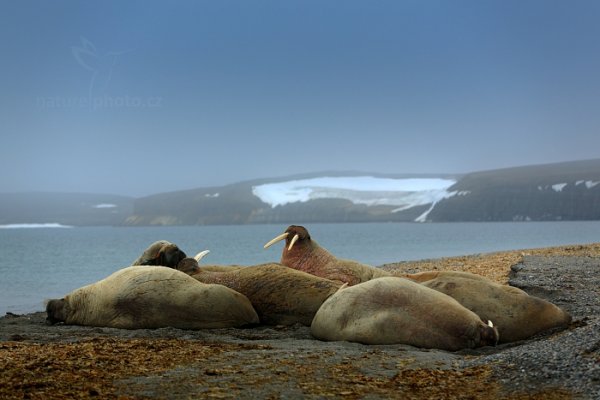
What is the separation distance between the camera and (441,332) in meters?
8.77

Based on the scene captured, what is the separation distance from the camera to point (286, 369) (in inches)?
281

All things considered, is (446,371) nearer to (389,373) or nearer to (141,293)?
(389,373)

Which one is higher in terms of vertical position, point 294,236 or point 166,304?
point 294,236

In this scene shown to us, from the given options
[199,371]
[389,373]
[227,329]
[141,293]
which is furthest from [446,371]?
[141,293]

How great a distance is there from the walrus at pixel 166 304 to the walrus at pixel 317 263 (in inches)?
84.9

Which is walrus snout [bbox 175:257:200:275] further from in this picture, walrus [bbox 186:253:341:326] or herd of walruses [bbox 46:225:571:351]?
walrus [bbox 186:253:341:326]

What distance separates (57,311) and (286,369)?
607 centimetres

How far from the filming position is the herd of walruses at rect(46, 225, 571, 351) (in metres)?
8.88

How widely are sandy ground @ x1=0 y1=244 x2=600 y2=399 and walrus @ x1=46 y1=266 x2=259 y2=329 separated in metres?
0.87

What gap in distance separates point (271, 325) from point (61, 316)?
3.45 metres

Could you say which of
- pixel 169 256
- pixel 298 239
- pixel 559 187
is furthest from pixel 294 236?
pixel 559 187

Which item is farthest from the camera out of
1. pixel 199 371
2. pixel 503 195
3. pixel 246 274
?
pixel 503 195

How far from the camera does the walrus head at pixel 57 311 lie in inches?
468

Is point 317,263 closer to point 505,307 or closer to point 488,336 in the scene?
point 505,307
